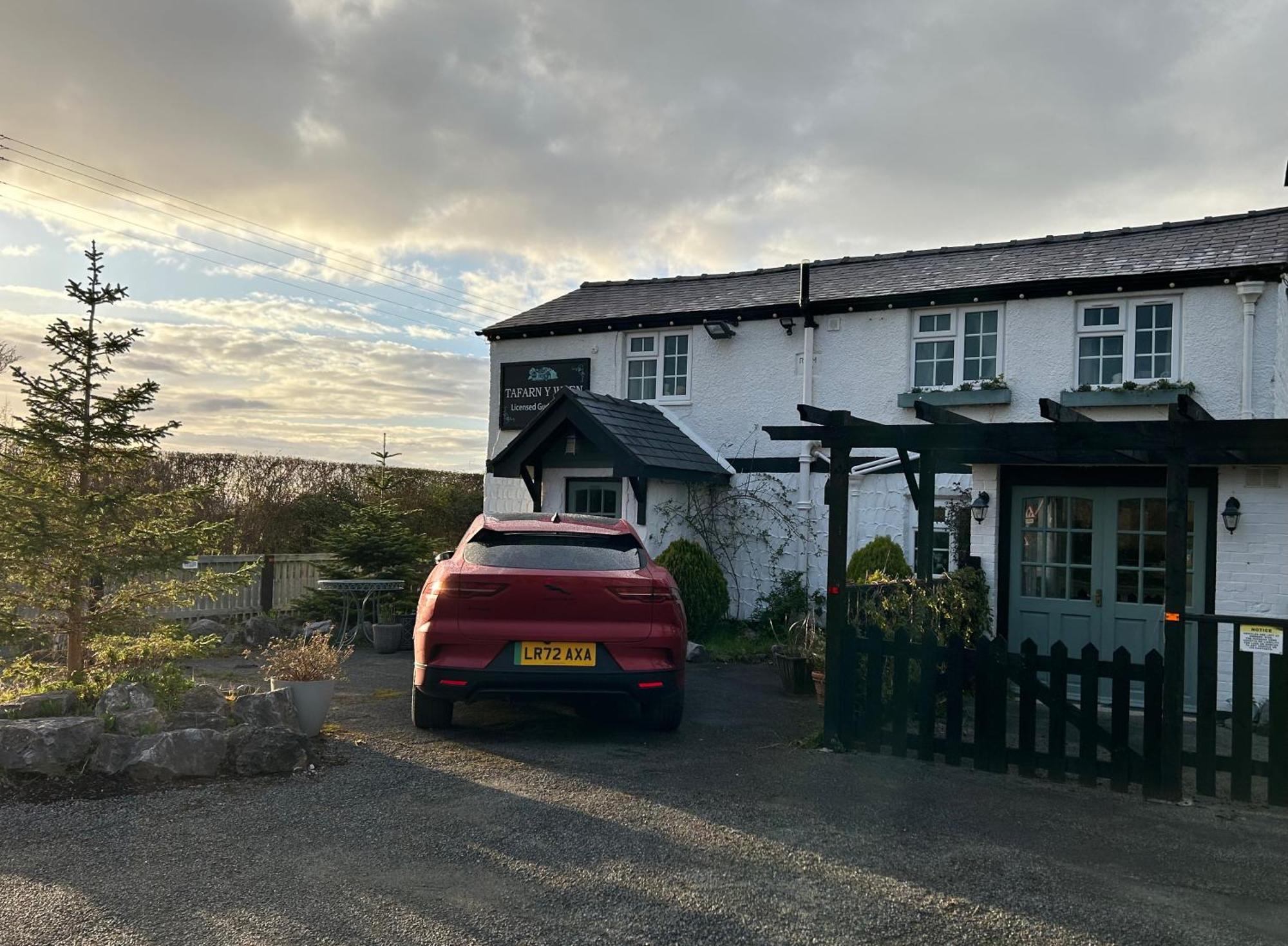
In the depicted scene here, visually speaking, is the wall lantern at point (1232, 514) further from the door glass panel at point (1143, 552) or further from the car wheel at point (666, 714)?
the car wheel at point (666, 714)

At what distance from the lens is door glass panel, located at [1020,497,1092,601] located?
9.91 m

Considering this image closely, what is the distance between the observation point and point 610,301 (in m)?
16.9

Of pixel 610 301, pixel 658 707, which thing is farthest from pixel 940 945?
pixel 610 301

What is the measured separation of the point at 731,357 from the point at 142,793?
11.2 m

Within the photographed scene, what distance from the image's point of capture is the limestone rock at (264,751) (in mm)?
5695

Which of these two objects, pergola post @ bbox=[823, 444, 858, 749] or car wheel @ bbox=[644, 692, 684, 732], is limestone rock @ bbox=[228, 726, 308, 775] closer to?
car wheel @ bbox=[644, 692, 684, 732]

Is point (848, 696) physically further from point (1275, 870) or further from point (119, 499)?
point (119, 499)

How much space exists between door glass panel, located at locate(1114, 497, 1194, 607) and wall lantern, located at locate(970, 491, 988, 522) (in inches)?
52.5

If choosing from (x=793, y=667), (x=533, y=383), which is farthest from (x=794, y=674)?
(x=533, y=383)

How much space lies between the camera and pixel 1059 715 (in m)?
6.04

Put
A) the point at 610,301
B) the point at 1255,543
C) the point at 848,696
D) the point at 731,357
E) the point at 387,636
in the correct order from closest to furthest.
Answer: the point at 848,696, the point at 1255,543, the point at 387,636, the point at 731,357, the point at 610,301

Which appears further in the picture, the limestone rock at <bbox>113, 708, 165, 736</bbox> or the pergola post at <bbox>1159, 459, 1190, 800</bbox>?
the limestone rock at <bbox>113, 708, 165, 736</bbox>

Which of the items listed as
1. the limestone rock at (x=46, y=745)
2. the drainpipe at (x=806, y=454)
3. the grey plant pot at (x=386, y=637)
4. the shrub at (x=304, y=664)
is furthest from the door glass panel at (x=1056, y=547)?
the limestone rock at (x=46, y=745)

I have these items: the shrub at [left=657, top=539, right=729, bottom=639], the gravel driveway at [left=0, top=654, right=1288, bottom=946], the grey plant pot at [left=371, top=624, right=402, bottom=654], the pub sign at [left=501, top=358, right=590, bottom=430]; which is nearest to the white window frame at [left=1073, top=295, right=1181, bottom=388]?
the shrub at [left=657, top=539, right=729, bottom=639]
